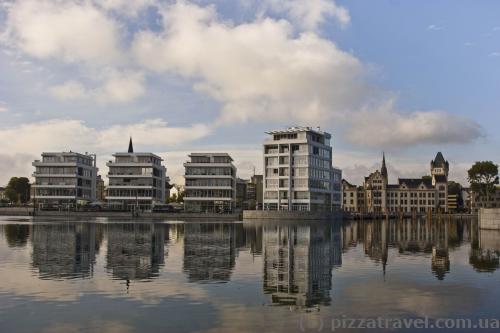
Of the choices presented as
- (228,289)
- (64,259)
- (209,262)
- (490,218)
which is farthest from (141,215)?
(228,289)

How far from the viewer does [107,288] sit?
25.2m

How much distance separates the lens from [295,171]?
6093 inches

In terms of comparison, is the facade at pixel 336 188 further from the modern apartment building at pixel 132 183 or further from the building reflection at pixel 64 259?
the building reflection at pixel 64 259

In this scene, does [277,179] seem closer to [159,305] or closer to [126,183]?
[126,183]

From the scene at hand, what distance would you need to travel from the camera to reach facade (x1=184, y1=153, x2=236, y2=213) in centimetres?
17900

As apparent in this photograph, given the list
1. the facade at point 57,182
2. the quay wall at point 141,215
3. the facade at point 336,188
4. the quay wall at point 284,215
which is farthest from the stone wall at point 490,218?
the facade at point 57,182

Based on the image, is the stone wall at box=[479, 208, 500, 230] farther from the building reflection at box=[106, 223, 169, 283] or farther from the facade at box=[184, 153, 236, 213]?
the facade at box=[184, 153, 236, 213]

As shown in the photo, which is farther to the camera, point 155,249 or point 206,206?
point 206,206

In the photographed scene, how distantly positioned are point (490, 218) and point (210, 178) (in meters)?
107

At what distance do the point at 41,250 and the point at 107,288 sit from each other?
20.6 m

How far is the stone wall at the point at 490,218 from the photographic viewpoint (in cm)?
8444

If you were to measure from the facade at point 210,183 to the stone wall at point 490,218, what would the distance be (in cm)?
9987

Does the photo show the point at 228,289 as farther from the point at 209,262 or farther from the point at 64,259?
the point at 64,259

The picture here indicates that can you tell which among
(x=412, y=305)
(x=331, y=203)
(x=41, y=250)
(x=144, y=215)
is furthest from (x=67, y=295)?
(x=331, y=203)
